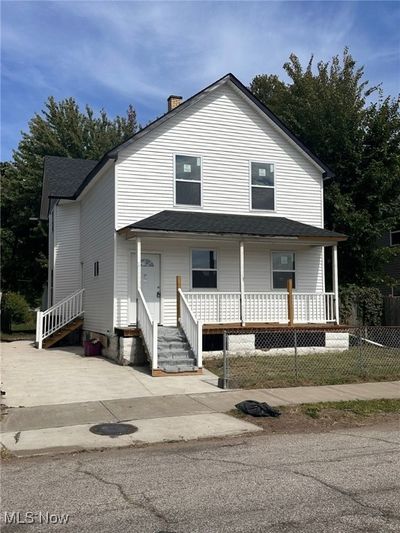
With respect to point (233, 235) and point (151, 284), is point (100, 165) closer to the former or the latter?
point (151, 284)

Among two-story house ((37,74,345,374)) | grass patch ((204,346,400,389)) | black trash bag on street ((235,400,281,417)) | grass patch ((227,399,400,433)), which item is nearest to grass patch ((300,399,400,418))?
grass patch ((227,399,400,433))

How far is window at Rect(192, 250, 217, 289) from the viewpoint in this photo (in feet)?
55.8

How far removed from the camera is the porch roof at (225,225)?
1505 centimetres

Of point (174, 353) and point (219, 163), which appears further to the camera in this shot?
point (219, 163)

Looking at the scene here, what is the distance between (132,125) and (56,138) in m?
10.4

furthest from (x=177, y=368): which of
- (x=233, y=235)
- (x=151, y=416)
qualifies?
(x=233, y=235)

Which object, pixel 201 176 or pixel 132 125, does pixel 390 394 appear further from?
pixel 132 125

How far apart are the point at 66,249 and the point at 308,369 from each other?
40.7ft

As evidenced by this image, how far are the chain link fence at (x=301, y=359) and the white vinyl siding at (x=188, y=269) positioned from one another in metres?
2.03

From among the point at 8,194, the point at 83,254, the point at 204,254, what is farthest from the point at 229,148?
the point at 8,194

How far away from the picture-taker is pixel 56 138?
113 ft

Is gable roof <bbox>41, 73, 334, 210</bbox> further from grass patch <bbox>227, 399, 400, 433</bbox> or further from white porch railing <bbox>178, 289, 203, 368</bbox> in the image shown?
grass patch <bbox>227, 399, 400, 433</bbox>

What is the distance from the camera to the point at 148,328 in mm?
13594

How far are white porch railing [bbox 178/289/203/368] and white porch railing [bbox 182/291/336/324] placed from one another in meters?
0.80
